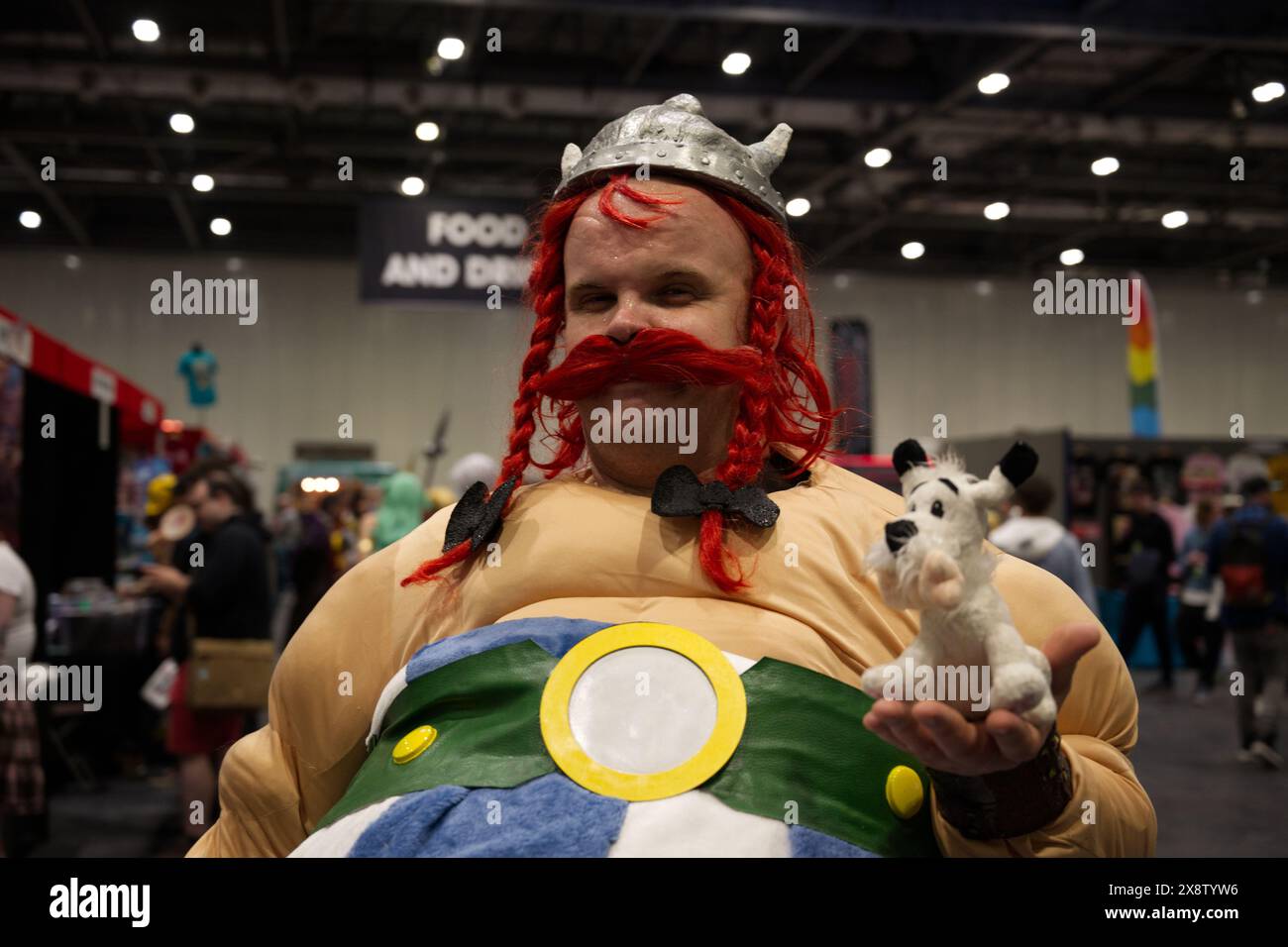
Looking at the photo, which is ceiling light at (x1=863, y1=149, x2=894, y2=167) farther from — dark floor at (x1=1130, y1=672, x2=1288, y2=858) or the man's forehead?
dark floor at (x1=1130, y1=672, x2=1288, y2=858)

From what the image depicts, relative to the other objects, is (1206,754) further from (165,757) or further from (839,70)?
(165,757)

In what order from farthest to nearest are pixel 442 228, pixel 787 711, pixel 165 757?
pixel 165 757 < pixel 442 228 < pixel 787 711

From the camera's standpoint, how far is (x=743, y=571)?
53.6 inches

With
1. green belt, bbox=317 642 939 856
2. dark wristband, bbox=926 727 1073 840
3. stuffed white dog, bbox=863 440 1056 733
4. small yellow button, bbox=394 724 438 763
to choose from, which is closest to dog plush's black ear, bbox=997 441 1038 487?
stuffed white dog, bbox=863 440 1056 733

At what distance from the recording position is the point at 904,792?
3.92 ft

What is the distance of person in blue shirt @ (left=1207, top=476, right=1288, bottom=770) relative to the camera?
5895mm

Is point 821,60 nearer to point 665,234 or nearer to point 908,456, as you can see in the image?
point 665,234

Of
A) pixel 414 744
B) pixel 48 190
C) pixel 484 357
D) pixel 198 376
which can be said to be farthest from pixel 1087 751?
pixel 484 357

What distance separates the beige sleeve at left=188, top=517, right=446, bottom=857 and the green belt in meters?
0.15

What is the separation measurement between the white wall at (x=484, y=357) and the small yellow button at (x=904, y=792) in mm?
11903

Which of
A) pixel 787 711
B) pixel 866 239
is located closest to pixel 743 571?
pixel 787 711

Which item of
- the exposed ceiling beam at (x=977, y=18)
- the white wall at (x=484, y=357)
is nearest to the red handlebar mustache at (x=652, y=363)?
the exposed ceiling beam at (x=977, y=18)

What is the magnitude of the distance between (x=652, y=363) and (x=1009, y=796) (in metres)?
0.64

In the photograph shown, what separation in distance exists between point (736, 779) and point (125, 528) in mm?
7710
